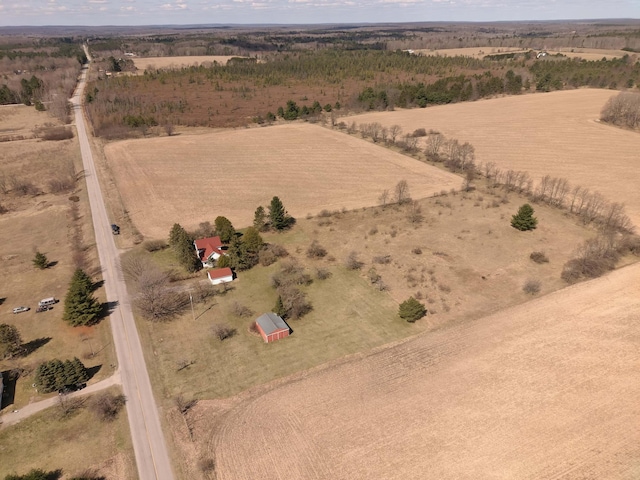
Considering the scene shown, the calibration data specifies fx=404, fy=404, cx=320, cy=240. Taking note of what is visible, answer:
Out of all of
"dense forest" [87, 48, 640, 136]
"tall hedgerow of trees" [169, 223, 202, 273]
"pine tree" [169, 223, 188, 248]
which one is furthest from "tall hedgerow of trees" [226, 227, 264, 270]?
"dense forest" [87, 48, 640, 136]

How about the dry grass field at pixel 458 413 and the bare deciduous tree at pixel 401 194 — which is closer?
the dry grass field at pixel 458 413

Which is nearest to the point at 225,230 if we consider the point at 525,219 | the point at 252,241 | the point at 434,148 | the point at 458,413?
the point at 252,241

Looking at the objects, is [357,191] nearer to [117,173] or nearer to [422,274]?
[422,274]

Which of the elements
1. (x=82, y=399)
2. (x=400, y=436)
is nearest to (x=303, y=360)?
(x=400, y=436)

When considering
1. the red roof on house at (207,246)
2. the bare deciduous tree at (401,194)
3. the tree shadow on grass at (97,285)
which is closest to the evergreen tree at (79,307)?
the tree shadow on grass at (97,285)

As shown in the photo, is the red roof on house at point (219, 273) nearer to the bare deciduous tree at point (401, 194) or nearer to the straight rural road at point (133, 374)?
the straight rural road at point (133, 374)

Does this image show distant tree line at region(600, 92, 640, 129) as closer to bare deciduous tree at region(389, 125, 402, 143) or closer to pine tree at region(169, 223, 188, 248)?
bare deciduous tree at region(389, 125, 402, 143)
